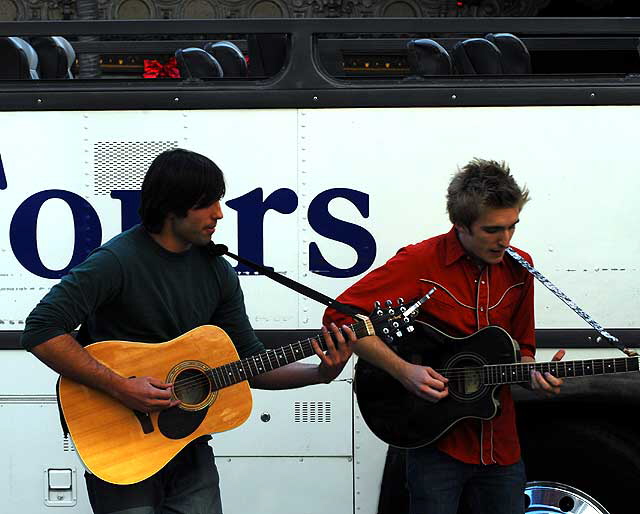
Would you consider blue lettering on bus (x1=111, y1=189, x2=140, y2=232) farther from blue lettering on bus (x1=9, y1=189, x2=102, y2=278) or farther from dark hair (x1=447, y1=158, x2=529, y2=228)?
dark hair (x1=447, y1=158, x2=529, y2=228)

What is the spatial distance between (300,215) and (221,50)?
2.98 feet

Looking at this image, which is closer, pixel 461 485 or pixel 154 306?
pixel 154 306

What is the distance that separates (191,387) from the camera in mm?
3453

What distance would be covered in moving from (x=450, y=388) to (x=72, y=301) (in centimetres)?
130

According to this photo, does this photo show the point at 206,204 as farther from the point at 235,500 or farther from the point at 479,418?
the point at 235,500

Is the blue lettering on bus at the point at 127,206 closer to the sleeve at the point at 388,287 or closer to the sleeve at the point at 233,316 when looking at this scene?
the sleeve at the point at 233,316

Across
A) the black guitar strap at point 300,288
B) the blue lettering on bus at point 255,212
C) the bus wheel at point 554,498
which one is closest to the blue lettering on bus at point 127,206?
the blue lettering on bus at point 255,212

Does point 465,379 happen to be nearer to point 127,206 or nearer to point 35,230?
point 127,206

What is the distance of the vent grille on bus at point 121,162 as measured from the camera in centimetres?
446

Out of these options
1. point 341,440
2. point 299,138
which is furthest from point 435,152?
point 341,440

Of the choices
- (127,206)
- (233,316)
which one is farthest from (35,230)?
(233,316)

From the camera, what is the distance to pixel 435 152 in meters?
4.43

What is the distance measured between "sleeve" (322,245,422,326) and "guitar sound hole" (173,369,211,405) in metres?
0.45

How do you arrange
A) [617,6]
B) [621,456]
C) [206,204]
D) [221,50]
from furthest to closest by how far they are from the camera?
[617,6], [221,50], [621,456], [206,204]
